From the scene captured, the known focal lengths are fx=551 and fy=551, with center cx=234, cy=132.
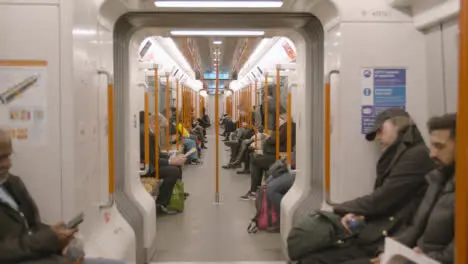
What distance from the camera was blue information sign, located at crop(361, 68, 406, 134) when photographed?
13.3ft

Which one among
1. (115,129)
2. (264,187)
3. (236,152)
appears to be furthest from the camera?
(236,152)

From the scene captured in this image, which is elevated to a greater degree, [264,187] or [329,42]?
[329,42]

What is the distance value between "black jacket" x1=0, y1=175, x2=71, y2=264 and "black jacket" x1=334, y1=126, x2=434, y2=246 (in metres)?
1.97

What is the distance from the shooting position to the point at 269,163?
8750 mm

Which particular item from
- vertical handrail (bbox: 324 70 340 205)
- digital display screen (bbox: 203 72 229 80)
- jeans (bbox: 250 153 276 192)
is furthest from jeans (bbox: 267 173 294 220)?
digital display screen (bbox: 203 72 229 80)

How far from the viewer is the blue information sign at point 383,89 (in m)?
4.07

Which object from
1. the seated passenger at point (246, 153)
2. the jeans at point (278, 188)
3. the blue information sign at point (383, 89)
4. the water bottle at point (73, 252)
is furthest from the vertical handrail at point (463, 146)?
the seated passenger at point (246, 153)

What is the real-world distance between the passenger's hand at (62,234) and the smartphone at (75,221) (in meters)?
0.26

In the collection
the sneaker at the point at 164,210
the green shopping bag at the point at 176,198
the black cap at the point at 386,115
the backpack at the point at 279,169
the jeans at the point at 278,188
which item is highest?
the black cap at the point at 386,115

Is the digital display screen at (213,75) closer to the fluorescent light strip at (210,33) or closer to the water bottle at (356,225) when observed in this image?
the fluorescent light strip at (210,33)

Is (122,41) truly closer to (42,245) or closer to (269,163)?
(42,245)

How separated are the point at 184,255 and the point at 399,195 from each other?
9.52ft

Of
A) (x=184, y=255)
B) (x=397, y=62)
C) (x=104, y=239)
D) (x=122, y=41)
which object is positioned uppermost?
(x=122, y=41)

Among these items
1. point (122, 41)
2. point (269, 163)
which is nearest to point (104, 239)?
point (122, 41)
